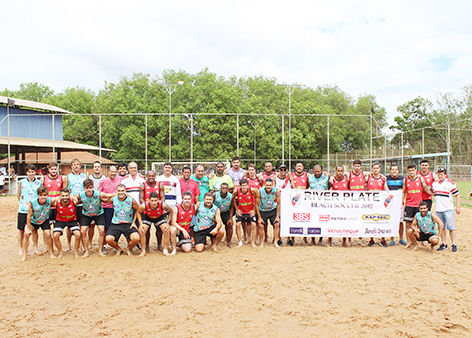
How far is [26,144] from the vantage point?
60.8 feet

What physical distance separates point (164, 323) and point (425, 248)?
18.1 ft

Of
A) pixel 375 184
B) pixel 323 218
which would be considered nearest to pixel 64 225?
pixel 323 218

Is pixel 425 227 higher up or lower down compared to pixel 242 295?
higher up

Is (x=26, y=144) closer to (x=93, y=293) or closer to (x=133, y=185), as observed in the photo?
(x=133, y=185)

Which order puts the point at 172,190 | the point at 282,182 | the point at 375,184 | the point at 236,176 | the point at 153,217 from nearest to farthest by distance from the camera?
the point at 153,217 < the point at 172,190 < the point at 375,184 < the point at 282,182 < the point at 236,176

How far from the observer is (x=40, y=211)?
613cm

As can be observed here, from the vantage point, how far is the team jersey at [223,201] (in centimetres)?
693

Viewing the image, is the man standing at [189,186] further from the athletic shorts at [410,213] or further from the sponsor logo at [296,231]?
the athletic shorts at [410,213]

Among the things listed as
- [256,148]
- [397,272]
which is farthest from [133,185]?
[256,148]

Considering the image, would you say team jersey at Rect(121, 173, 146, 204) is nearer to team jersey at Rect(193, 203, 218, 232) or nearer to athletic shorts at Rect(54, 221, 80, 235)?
athletic shorts at Rect(54, 221, 80, 235)

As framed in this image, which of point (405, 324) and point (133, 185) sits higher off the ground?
point (133, 185)

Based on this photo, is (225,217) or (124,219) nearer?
(124,219)

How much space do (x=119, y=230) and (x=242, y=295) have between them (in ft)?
9.77

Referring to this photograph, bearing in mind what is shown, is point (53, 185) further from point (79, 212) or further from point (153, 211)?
point (153, 211)
